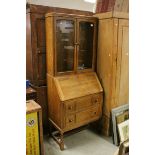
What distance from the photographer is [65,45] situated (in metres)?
2.58

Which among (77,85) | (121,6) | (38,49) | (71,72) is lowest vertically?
(77,85)

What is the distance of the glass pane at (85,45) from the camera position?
2.67m

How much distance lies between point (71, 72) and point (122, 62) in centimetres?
72

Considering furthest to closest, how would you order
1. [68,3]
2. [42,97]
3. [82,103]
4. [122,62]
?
[68,3]
[42,97]
[122,62]
[82,103]

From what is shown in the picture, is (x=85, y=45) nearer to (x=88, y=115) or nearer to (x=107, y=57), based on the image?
(x=107, y=57)

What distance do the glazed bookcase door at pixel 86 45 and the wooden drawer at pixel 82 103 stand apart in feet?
1.44

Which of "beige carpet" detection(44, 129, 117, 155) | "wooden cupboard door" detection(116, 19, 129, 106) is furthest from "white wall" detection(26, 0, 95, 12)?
"beige carpet" detection(44, 129, 117, 155)

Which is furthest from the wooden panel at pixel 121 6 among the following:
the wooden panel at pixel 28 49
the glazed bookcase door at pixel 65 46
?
the wooden panel at pixel 28 49

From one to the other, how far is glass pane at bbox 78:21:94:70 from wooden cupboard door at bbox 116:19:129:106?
17.0 inches

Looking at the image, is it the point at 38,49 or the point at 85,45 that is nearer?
the point at 38,49

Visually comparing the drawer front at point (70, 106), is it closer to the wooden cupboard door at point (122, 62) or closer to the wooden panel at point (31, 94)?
the wooden panel at point (31, 94)

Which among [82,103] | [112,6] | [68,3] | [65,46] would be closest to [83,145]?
[82,103]
